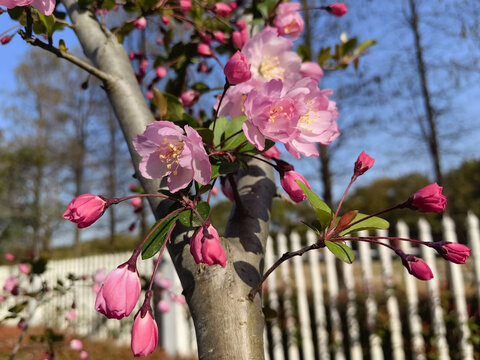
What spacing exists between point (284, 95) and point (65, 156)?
616 inches

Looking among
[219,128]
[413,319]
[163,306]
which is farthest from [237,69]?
[413,319]

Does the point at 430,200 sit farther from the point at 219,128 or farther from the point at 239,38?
the point at 239,38

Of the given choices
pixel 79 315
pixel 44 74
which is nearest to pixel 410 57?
pixel 79 315

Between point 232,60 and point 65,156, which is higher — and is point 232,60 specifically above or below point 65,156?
below

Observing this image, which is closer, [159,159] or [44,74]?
[159,159]

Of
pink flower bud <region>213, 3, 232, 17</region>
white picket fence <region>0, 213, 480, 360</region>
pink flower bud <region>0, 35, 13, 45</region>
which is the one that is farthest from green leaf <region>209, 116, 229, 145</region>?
white picket fence <region>0, 213, 480, 360</region>

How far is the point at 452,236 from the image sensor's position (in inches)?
153

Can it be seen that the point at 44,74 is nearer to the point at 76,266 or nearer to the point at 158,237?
the point at 76,266

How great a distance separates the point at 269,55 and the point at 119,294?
23.9 inches

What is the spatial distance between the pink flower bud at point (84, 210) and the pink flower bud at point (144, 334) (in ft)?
0.54

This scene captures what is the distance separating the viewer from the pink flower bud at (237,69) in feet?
2.16

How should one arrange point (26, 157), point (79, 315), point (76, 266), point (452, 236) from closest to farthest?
point (452, 236) < point (79, 315) < point (76, 266) < point (26, 157)

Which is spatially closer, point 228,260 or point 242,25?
point 228,260

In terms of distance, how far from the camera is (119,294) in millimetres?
584
